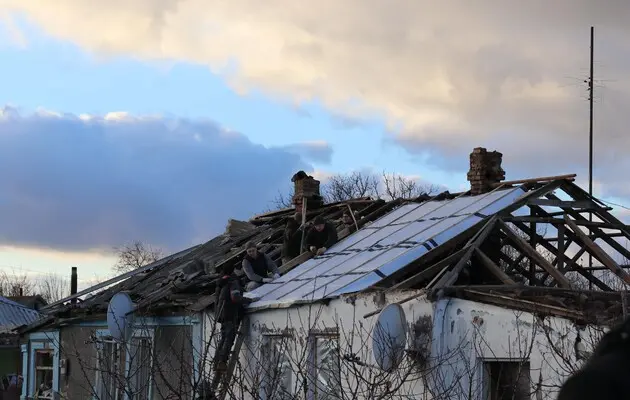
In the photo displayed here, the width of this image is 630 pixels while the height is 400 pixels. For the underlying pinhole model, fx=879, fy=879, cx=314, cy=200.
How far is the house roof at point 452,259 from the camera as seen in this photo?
1098 cm

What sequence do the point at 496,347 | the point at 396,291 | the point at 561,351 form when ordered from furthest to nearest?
1. the point at 396,291
2. the point at 496,347
3. the point at 561,351

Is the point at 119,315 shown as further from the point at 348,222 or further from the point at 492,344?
the point at 492,344

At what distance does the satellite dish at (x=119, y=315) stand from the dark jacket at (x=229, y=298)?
2860mm

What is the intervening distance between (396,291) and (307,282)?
3080 mm

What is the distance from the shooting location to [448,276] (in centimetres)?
1174

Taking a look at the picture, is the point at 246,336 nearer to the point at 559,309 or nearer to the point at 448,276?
the point at 448,276

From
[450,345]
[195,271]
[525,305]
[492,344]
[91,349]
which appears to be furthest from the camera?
[91,349]

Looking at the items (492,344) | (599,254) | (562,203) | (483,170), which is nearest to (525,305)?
(492,344)

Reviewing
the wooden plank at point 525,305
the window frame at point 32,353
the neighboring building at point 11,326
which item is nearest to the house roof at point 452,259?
the wooden plank at point 525,305

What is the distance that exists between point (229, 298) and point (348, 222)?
4.26m

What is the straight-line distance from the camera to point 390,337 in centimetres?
1077

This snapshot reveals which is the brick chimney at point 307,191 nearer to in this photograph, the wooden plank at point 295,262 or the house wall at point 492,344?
the wooden plank at point 295,262

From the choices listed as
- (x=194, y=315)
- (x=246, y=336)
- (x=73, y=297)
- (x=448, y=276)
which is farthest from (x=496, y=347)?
(x=73, y=297)

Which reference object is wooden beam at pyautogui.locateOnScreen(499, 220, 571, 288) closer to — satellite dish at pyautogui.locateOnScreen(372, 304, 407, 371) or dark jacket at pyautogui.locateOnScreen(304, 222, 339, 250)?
satellite dish at pyautogui.locateOnScreen(372, 304, 407, 371)
